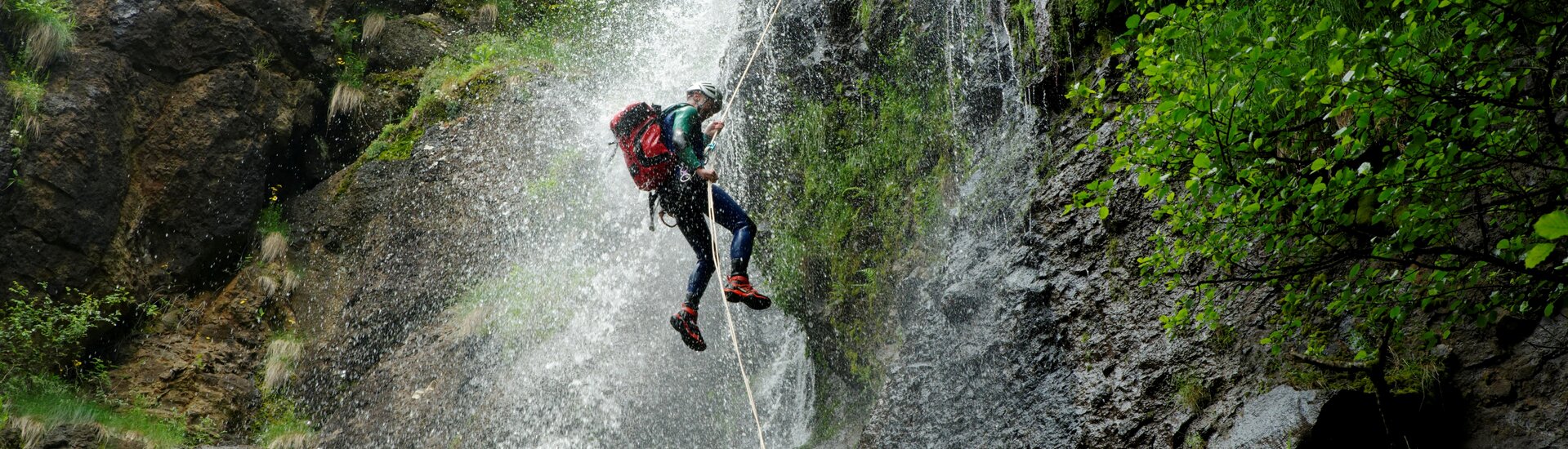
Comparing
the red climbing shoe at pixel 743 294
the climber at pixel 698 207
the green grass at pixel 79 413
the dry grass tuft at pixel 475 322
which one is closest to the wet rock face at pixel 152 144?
the green grass at pixel 79 413

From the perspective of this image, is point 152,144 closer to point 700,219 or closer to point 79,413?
point 79,413

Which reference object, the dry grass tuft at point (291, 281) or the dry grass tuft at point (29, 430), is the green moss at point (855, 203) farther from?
the dry grass tuft at point (29, 430)

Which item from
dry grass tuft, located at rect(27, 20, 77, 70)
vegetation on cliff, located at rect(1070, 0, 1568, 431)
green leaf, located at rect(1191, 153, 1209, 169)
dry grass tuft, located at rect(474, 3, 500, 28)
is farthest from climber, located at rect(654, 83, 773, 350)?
dry grass tuft, located at rect(474, 3, 500, 28)

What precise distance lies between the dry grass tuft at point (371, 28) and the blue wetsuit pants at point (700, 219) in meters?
8.91

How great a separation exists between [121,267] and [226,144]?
6.47ft

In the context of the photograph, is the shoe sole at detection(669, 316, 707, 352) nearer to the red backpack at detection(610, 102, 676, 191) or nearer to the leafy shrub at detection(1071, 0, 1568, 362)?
the red backpack at detection(610, 102, 676, 191)

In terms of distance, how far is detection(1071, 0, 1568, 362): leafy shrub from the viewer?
3016 millimetres

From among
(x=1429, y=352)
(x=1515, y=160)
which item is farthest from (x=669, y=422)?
(x=1515, y=160)

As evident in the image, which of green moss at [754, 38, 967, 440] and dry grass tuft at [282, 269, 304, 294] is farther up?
green moss at [754, 38, 967, 440]

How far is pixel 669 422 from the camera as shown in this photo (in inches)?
400

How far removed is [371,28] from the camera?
1392 cm

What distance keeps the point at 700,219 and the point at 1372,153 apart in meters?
4.52

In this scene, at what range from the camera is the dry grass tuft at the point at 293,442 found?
1005 cm

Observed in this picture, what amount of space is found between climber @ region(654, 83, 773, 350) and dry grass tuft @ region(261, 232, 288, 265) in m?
7.38
